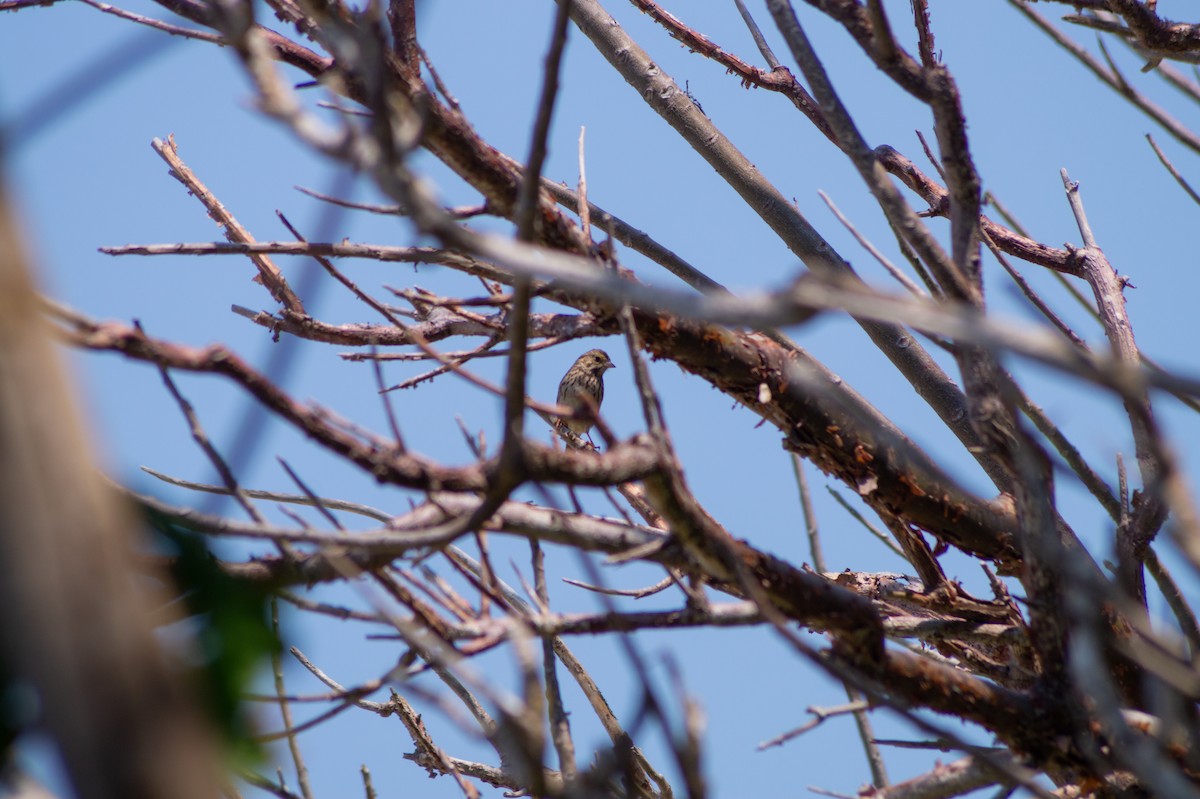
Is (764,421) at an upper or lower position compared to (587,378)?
lower

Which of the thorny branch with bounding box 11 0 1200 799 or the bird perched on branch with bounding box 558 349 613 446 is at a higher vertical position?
the bird perched on branch with bounding box 558 349 613 446

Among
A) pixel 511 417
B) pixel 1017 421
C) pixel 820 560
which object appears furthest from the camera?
pixel 820 560

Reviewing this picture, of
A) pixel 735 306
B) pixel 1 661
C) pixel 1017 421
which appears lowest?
pixel 1 661

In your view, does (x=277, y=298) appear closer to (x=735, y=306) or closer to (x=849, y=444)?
(x=849, y=444)

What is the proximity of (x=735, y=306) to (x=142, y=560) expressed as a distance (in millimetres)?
994

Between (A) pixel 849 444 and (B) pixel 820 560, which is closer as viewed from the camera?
(A) pixel 849 444

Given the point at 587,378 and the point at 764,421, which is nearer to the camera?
the point at 764,421

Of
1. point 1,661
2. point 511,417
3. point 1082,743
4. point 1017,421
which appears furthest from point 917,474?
point 1,661

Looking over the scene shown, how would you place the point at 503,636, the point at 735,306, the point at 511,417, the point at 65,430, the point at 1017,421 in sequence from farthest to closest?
the point at 503,636 → the point at 1017,421 → the point at 511,417 → the point at 735,306 → the point at 65,430

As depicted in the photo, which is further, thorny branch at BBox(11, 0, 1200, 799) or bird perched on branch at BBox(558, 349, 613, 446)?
bird perched on branch at BBox(558, 349, 613, 446)

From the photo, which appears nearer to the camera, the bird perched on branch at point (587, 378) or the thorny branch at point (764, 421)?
the thorny branch at point (764, 421)

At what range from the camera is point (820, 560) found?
153 inches

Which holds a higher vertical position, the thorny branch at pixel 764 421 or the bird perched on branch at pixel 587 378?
the bird perched on branch at pixel 587 378

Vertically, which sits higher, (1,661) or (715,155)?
(715,155)
